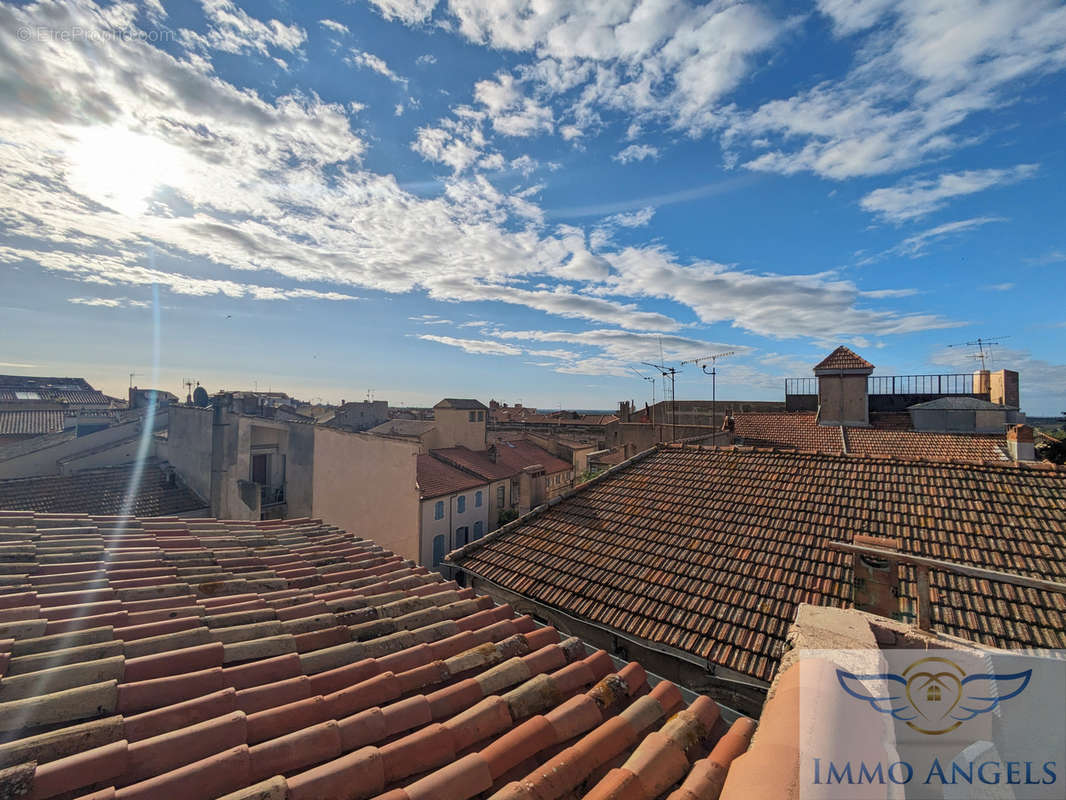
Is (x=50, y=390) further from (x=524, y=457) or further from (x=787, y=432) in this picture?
(x=787, y=432)

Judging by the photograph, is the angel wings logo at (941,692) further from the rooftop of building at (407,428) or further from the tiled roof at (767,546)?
the rooftop of building at (407,428)

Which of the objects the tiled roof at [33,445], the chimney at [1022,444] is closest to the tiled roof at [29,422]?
the tiled roof at [33,445]

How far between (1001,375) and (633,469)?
32.4 meters

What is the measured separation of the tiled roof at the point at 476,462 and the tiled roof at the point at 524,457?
2.18 ft

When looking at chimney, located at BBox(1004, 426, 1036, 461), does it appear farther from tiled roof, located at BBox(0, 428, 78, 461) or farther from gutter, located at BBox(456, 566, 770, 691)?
tiled roof, located at BBox(0, 428, 78, 461)

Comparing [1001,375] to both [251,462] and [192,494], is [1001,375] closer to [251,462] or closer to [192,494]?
A: [251,462]

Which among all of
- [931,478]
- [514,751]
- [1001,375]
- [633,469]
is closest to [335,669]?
[514,751]

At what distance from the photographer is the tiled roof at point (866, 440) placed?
52.9ft

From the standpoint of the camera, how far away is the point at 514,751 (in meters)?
2.56

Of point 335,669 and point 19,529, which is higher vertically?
point 19,529

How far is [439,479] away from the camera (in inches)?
720

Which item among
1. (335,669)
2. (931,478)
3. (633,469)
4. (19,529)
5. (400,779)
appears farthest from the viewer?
(633,469)

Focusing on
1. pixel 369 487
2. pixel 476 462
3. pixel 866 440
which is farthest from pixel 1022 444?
pixel 369 487

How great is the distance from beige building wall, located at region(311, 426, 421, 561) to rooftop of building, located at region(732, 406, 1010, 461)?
47.0ft
